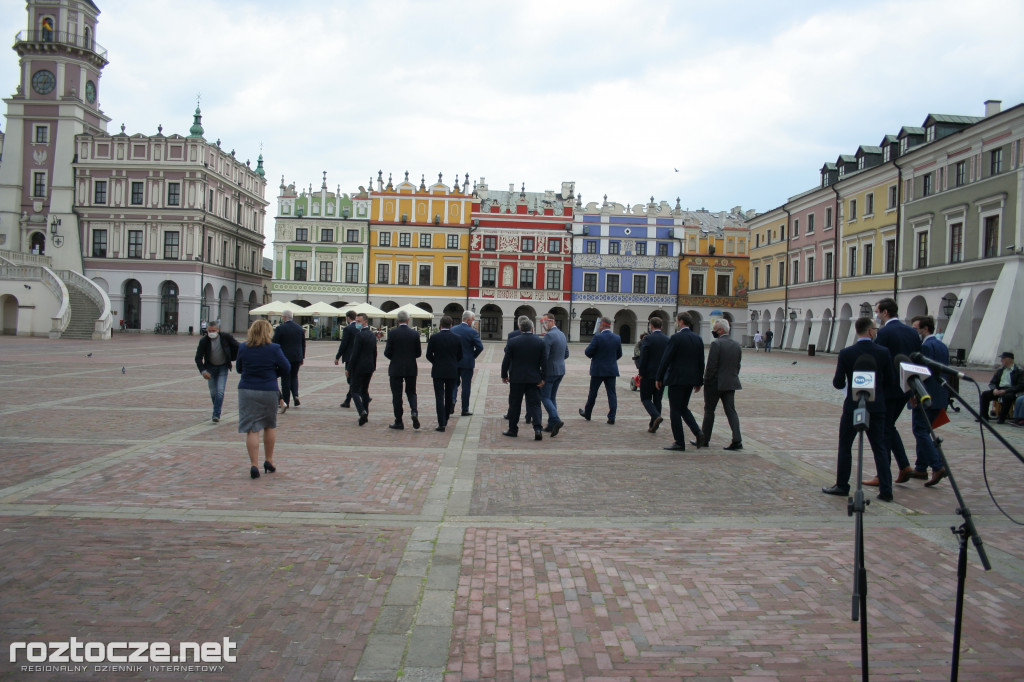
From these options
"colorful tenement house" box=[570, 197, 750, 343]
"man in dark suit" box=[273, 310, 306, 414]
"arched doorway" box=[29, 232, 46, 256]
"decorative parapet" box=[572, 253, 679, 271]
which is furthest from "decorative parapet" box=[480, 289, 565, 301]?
"man in dark suit" box=[273, 310, 306, 414]

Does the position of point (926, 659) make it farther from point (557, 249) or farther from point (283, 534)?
point (557, 249)

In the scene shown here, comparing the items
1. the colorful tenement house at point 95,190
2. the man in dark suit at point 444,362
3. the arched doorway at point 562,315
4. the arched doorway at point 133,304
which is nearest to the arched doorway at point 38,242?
the colorful tenement house at point 95,190

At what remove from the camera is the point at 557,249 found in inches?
2361

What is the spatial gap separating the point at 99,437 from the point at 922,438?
10.3 m

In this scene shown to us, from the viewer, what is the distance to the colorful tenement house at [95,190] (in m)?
52.1

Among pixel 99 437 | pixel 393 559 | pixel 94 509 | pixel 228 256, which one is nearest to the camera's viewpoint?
pixel 393 559

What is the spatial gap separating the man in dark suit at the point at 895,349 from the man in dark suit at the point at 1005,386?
21.0 feet

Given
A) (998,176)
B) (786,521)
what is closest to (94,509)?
(786,521)

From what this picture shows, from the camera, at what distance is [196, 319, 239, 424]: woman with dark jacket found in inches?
418

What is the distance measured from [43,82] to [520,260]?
3992cm

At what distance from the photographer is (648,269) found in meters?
60.4

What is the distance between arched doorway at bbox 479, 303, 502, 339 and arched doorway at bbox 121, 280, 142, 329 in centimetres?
2831

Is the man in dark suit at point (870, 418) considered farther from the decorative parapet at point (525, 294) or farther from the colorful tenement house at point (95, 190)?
the colorful tenement house at point (95, 190)

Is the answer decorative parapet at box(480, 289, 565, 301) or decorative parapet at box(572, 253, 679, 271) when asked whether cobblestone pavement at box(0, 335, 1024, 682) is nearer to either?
decorative parapet at box(480, 289, 565, 301)
